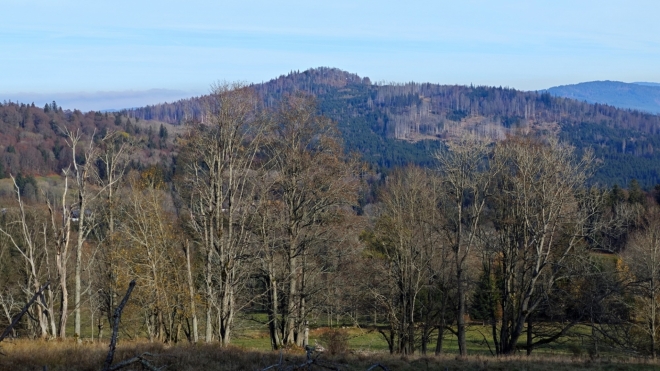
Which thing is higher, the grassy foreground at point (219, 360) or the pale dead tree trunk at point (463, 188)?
the pale dead tree trunk at point (463, 188)

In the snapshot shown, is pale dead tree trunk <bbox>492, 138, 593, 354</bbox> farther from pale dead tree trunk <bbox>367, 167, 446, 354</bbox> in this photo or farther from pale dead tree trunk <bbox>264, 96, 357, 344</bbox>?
pale dead tree trunk <bbox>264, 96, 357, 344</bbox>

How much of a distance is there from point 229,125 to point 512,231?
1241 centimetres

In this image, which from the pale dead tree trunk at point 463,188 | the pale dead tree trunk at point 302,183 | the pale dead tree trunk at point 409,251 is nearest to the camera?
the pale dead tree trunk at point 302,183

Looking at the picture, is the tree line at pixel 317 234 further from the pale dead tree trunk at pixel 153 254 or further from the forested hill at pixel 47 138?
the forested hill at pixel 47 138

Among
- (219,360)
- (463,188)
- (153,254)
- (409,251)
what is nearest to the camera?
(219,360)

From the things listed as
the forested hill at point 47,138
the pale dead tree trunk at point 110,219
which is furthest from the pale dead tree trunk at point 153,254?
the forested hill at point 47,138

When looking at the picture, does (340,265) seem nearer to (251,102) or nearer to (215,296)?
(215,296)

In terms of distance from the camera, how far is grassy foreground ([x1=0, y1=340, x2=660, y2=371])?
1029cm

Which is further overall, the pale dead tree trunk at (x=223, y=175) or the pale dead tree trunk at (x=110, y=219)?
the pale dead tree trunk at (x=110, y=219)

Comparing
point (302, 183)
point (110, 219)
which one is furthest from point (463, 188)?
point (110, 219)

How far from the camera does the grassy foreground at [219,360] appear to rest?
10289 millimetres

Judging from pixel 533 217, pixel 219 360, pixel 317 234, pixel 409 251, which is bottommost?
pixel 409 251

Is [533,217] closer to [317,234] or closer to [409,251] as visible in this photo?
[409,251]

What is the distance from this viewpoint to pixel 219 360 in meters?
11.6
